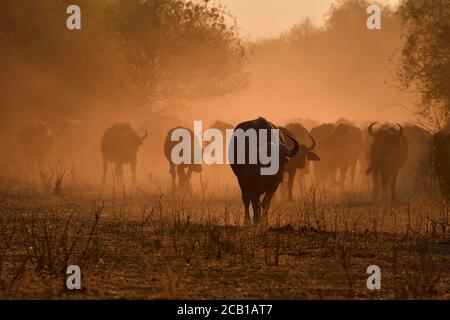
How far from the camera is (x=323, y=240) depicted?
11289mm

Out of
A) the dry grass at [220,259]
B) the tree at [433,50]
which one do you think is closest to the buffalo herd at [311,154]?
the tree at [433,50]

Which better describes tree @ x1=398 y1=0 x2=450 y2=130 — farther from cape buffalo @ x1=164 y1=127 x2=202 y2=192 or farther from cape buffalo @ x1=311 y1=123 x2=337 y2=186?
cape buffalo @ x1=164 y1=127 x2=202 y2=192

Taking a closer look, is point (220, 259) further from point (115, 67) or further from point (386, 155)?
point (115, 67)

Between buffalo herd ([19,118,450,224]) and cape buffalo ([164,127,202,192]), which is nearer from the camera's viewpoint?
buffalo herd ([19,118,450,224])

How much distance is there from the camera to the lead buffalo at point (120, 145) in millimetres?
24250

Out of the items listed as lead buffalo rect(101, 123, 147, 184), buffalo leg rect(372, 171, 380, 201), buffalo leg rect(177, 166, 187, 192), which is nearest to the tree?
buffalo leg rect(372, 171, 380, 201)

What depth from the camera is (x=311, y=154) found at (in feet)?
57.9

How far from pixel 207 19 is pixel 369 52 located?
167 feet

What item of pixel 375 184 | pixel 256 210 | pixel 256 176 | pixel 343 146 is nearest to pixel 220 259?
pixel 256 210

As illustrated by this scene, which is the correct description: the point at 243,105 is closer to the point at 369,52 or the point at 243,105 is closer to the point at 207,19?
the point at 369,52

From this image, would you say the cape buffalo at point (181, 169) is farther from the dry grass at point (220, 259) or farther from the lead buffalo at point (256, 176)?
the dry grass at point (220, 259)

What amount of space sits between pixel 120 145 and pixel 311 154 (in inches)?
319

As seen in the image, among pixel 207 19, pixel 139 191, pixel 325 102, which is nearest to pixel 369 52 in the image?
pixel 325 102

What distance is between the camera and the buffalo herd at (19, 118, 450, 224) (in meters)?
14.4
